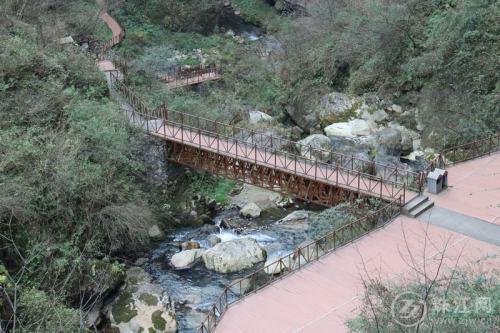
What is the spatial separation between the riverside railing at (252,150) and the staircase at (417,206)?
35 cm

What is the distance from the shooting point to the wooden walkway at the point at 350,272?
1121 cm

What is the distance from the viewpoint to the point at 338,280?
12555mm

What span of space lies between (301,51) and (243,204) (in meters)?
12.3

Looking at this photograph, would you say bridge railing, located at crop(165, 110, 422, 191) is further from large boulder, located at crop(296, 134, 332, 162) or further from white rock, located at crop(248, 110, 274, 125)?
white rock, located at crop(248, 110, 274, 125)

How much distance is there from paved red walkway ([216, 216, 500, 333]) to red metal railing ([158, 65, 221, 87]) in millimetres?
15921

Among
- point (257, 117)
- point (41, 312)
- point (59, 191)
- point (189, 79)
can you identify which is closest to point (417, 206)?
point (59, 191)

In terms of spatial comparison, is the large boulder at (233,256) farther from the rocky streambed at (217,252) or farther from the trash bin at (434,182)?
the trash bin at (434,182)

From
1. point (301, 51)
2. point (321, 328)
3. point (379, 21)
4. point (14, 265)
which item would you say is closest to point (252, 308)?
point (321, 328)

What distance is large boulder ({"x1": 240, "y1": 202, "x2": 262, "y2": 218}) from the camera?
778 inches

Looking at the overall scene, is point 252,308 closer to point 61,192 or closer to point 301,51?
point 61,192

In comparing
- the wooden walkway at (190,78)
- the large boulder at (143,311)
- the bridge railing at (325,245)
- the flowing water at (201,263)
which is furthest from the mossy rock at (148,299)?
the wooden walkway at (190,78)

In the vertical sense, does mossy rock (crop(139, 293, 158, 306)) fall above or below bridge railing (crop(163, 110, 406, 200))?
below

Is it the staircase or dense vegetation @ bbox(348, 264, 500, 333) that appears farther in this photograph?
the staircase

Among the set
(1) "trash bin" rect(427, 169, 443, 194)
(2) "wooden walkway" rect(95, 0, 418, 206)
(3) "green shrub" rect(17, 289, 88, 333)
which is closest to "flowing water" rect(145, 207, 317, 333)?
(2) "wooden walkway" rect(95, 0, 418, 206)
